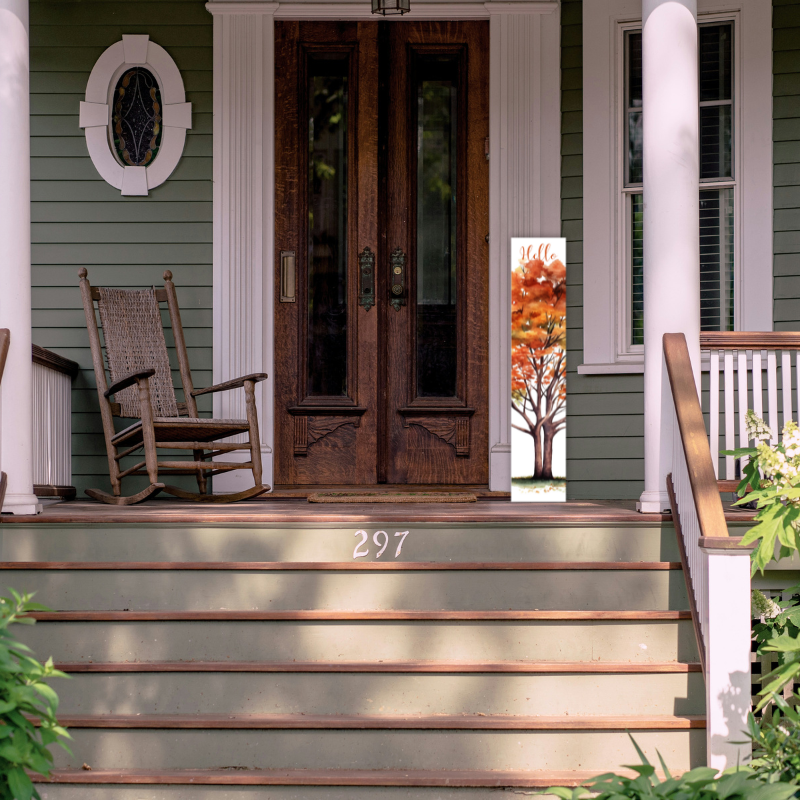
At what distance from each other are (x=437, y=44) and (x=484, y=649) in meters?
3.28

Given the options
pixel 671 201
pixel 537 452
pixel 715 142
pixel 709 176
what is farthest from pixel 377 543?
pixel 715 142

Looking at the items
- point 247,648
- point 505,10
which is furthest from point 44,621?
point 505,10

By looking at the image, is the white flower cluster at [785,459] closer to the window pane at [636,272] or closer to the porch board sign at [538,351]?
the porch board sign at [538,351]

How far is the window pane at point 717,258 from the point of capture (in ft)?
15.2

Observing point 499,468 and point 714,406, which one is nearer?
point 714,406

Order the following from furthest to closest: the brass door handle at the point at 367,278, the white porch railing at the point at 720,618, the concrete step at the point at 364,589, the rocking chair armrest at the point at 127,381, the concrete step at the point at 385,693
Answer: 1. the brass door handle at the point at 367,278
2. the rocking chair armrest at the point at 127,381
3. the concrete step at the point at 364,589
4. the concrete step at the point at 385,693
5. the white porch railing at the point at 720,618

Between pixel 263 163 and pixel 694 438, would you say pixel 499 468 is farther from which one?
pixel 263 163

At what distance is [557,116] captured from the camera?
4738mm

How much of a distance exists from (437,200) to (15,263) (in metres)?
2.23

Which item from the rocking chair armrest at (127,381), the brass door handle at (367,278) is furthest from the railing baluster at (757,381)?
the rocking chair armrest at (127,381)

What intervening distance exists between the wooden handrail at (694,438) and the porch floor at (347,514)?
17.5 inches

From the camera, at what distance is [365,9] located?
479 cm

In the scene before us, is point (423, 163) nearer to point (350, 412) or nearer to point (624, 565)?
point (350, 412)

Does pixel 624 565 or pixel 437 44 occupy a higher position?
pixel 437 44
